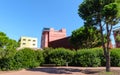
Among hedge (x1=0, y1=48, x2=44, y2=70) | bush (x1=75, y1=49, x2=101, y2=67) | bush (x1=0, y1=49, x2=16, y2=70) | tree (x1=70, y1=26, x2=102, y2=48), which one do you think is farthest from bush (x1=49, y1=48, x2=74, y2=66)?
tree (x1=70, y1=26, x2=102, y2=48)

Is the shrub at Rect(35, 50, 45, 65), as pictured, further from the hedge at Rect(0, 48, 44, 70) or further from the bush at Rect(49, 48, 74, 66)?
the bush at Rect(49, 48, 74, 66)

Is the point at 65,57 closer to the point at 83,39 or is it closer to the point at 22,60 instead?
the point at 22,60

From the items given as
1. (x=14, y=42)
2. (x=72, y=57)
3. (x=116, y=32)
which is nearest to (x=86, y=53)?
(x=72, y=57)

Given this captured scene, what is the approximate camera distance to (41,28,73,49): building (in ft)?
140

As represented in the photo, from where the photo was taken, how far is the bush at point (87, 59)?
23250 mm

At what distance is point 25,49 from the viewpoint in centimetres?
2181

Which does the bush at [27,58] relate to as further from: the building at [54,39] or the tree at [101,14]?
the building at [54,39]

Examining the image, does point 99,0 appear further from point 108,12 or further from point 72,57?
point 72,57

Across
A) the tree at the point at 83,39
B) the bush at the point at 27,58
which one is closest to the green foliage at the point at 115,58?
the bush at the point at 27,58

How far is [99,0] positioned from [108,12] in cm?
164

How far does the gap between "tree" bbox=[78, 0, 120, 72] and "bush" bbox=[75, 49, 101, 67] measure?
13.4 feet

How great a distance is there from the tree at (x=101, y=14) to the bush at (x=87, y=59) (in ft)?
13.4

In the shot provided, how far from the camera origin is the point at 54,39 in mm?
62594

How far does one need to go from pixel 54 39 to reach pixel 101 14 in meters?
44.5
